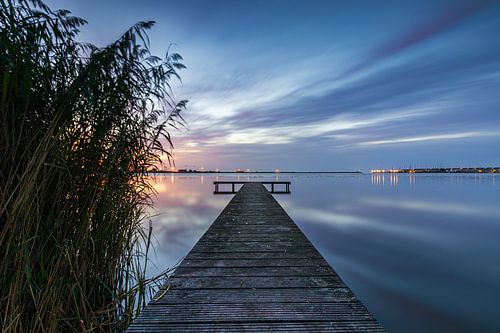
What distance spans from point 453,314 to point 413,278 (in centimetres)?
135

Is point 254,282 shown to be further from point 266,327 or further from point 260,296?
point 266,327

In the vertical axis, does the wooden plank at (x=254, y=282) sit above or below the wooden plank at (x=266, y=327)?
below

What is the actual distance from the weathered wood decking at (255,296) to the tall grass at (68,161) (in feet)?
2.41

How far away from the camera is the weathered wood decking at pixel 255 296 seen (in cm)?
177

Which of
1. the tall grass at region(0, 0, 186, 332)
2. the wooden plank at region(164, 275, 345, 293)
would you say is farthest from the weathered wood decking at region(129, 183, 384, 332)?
the tall grass at region(0, 0, 186, 332)

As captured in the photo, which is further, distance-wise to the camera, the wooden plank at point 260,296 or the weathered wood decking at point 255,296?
the wooden plank at point 260,296

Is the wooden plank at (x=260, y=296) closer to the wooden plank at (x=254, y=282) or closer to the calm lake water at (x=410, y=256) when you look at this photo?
the wooden plank at (x=254, y=282)

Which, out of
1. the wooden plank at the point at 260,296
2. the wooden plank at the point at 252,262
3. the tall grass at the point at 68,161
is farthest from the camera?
the wooden plank at the point at 252,262

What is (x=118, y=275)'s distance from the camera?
282 centimetres

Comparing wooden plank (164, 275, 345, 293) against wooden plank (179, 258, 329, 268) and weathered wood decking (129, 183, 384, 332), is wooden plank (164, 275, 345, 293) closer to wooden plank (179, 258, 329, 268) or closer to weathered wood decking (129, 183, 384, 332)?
weathered wood decking (129, 183, 384, 332)

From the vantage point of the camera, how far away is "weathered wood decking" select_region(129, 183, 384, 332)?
1772mm

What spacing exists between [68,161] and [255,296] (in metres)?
2.07

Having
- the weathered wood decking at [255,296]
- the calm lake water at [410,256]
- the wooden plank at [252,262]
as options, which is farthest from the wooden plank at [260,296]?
the calm lake water at [410,256]

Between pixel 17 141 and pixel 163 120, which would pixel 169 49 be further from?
pixel 17 141
